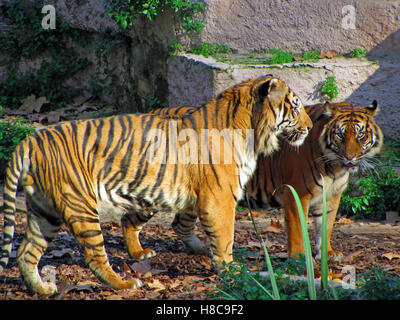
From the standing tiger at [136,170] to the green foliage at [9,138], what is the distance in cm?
332

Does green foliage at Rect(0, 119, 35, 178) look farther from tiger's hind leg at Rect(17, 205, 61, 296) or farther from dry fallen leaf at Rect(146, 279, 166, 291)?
dry fallen leaf at Rect(146, 279, 166, 291)

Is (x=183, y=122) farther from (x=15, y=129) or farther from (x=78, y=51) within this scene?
(x=78, y=51)

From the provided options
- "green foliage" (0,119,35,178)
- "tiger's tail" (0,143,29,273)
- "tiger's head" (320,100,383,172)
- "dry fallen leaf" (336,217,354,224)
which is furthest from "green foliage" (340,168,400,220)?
"green foliage" (0,119,35,178)

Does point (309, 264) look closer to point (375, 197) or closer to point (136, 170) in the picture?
point (136, 170)

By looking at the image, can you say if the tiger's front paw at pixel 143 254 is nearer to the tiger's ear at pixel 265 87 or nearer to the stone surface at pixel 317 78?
the tiger's ear at pixel 265 87

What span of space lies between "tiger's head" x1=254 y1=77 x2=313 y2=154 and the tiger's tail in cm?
181

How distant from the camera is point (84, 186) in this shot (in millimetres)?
3771

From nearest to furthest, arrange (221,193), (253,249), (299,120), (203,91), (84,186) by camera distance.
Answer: (84,186)
(221,193)
(299,120)
(253,249)
(203,91)

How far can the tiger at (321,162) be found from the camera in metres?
4.54

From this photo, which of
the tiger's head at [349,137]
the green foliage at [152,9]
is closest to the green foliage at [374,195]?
the tiger's head at [349,137]

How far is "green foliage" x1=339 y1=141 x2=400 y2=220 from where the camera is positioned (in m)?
5.95
